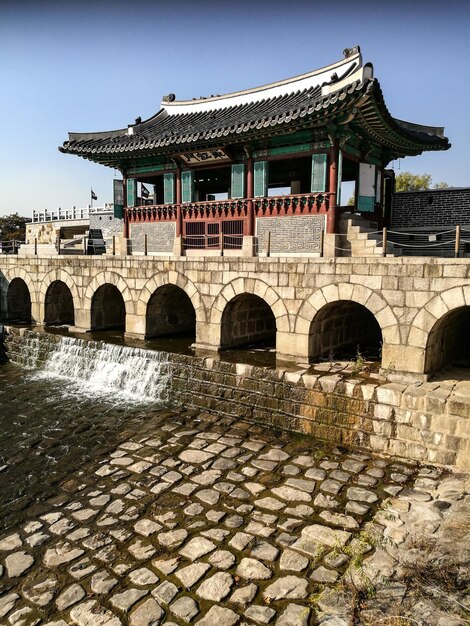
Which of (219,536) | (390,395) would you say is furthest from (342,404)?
(219,536)

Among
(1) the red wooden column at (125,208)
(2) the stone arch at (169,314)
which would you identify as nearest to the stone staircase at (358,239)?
(2) the stone arch at (169,314)

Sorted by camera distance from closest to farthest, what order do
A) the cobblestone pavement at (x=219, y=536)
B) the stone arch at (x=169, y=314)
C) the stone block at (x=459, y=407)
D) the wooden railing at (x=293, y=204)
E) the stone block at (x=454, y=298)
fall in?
the cobblestone pavement at (x=219, y=536) < the stone block at (x=459, y=407) < the stone block at (x=454, y=298) < the wooden railing at (x=293, y=204) < the stone arch at (x=169, y=314)

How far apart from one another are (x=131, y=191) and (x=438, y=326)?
1307 cm

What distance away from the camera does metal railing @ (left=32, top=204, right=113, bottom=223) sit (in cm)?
3130

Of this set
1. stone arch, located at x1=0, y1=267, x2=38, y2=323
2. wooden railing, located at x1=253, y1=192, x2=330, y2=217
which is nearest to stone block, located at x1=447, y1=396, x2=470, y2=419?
wooden railing, located at x1=253, y1=192, x2=330, y2=217

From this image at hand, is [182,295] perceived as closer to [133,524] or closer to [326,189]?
[326,189]

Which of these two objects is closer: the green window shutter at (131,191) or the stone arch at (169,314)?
the stone arch at (169,314)

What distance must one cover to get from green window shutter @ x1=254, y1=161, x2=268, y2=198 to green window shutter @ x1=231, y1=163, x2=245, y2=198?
1.80 ft

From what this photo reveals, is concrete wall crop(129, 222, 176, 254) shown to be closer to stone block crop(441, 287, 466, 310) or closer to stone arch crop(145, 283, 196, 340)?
stone arch crop(145, 283, 196, 340)

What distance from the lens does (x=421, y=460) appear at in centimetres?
813

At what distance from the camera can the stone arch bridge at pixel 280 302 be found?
9.52 metres

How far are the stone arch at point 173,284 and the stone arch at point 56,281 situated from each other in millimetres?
3553

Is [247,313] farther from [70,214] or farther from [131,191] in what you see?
[70,214]

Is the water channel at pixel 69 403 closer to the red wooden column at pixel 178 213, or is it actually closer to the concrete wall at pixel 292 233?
the concrete wall at pixel 292 233
